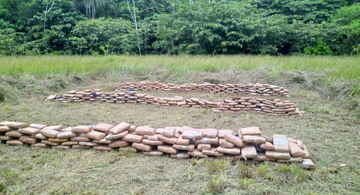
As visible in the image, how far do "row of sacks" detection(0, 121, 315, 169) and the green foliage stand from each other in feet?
44.1

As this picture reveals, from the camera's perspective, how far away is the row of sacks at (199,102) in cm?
511

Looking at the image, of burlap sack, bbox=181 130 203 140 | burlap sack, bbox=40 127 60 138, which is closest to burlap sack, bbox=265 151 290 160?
burlap sack, bbox=181 130 203 140

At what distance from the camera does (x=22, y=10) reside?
17719 millimetres

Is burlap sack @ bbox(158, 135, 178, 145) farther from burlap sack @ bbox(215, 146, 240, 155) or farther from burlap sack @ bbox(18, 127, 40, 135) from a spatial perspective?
burlap sack @ bbox(18, 127, 40, 135)

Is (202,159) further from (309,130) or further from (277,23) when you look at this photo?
(277,23)

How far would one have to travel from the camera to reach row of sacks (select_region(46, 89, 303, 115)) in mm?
5109

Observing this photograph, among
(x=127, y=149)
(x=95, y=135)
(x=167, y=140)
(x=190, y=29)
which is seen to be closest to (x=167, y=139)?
(x=167, y=140)

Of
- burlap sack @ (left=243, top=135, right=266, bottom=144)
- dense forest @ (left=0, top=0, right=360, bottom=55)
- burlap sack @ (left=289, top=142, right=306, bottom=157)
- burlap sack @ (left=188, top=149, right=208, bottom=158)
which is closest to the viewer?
burlap sack @ (left=289, top=142, right=306, bottom=157)

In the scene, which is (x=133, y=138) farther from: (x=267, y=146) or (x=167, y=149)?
(x=267, y=146)

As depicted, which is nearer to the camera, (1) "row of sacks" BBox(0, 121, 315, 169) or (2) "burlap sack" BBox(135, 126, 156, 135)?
(1) "row of sacks" BBox(0, 121, 315, 169)

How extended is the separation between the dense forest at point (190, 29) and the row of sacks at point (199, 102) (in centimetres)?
809

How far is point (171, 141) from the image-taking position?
10.3ft

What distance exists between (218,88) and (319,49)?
10.6 m

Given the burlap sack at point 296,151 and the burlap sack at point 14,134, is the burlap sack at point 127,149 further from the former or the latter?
the burlap sack at point 296,151
